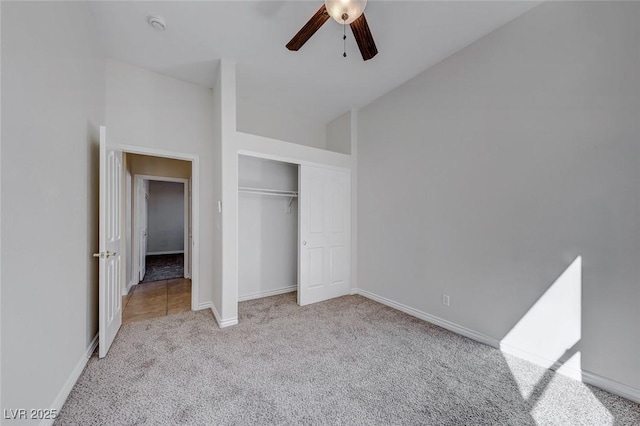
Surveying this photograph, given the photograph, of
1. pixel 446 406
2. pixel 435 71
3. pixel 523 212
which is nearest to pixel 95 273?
pixel 446 406

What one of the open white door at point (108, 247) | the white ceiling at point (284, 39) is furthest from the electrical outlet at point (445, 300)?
the open white door at point (108, 247)

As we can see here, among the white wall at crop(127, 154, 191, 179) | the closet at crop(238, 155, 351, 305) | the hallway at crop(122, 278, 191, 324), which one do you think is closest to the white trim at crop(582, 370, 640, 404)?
the closet at crop(238, 155, 351, 305)

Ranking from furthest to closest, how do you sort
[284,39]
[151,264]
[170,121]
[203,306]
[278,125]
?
[151,264] < [278,125] < [203,306] < [170,121] < [284,39]

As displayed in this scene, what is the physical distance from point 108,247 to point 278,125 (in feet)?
9.27

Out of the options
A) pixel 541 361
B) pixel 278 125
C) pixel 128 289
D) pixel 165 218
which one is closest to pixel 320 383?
pixel 541 361

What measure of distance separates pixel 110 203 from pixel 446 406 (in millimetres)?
3218

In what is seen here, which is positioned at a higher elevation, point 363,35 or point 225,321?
point 363,35

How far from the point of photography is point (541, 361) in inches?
81.4

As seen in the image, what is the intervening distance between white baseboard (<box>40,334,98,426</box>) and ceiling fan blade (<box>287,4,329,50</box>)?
291cm

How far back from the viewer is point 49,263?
4.89ft

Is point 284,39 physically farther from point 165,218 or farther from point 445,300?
point 165,218

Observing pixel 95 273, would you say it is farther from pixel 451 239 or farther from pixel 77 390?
pixel 451 239

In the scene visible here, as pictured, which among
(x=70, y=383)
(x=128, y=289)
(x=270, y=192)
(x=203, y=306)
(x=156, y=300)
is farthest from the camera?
(x=128, y=289)

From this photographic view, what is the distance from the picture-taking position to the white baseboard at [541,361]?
5.56 ft
